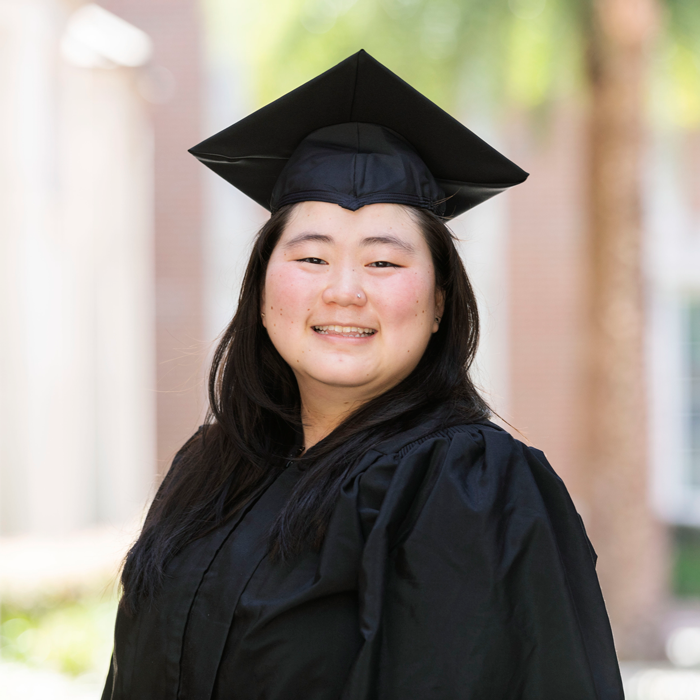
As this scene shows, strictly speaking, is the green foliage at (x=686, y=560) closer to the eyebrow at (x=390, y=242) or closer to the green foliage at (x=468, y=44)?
the green foliage at (x=468, y=44)

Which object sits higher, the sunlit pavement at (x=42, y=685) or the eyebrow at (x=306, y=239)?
the eyebrow at (x=306, y=239)

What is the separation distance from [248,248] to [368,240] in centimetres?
232

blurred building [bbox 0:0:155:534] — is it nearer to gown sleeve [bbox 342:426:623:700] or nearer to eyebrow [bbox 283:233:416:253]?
eyebrow [bbox 283:233:416:253]

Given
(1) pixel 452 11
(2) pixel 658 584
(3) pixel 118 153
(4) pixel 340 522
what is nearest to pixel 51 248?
(3) pixel 118 153

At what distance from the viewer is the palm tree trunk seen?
17.8 feet

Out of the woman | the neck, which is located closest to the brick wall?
the woman

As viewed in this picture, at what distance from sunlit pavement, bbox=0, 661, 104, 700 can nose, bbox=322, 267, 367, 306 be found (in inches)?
145

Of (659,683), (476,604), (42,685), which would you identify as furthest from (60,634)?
(476,604)

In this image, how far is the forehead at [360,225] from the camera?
5.25ft

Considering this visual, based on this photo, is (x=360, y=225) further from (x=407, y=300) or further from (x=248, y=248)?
(x=248, y=248)

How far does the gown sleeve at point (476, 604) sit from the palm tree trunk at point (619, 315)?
14.3 ft

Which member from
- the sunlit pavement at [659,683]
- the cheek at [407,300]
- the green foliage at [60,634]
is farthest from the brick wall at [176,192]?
the cheek at [407,300]

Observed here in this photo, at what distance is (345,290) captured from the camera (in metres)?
1.57

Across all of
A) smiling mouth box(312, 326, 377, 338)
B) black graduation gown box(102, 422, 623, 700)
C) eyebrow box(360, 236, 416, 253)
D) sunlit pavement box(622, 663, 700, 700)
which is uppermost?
eyebrow box(360, 236, 416, 253)
